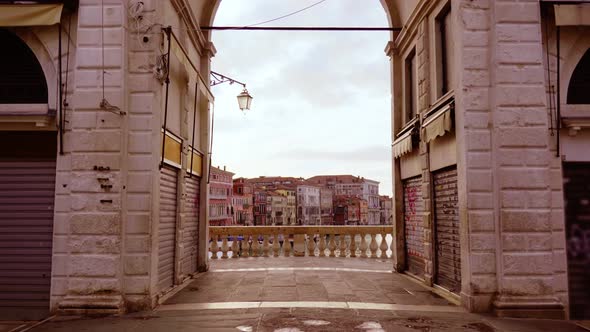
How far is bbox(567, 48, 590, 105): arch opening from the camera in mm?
8102

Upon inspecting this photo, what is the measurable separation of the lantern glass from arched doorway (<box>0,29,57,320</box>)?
6.96 metres

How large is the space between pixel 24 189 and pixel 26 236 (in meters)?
0.82

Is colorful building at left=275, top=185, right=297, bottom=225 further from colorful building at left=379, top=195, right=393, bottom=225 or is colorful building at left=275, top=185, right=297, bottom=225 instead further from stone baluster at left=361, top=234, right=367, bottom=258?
stone baluster at left=361, top=234, right=367, bottom=258

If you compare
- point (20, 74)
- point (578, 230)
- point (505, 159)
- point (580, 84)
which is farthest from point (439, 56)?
point (20, 74)

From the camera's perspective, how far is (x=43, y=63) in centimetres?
817

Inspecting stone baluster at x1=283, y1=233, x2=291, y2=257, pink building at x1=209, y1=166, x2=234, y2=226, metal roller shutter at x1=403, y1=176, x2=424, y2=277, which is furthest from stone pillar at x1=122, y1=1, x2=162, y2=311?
pink building at x1=209, y1=166, x2=234, y2=226

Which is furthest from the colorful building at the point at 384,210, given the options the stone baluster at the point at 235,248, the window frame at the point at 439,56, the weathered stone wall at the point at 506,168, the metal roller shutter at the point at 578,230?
the weathered stone wall at the point at 506,168

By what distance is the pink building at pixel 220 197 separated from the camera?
98.1m

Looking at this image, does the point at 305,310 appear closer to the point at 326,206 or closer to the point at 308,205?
the point at 308,205

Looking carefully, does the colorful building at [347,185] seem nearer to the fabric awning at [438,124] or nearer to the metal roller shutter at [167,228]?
the fabric awning at [438,124]

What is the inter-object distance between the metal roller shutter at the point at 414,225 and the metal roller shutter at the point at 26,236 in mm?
7998

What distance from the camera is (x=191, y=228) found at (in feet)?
39.9

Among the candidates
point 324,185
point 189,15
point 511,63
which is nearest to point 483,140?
point 511,63

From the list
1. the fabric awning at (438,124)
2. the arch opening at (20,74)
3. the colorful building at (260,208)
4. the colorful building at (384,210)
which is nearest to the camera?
the arch opening at (20,74)
